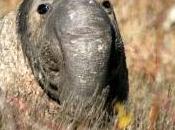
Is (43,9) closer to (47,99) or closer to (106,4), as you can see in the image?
(106,4)

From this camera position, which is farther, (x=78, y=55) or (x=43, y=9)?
(x=43, y=9)

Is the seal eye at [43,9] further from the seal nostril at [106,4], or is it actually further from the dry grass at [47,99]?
the seal nostril at [106,4]

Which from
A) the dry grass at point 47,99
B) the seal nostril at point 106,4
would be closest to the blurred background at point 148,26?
the dry grass at point 47,99

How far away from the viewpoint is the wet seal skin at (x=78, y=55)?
9.09 meters

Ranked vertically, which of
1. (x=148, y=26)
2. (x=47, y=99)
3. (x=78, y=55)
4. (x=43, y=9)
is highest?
(x=43, y=9)

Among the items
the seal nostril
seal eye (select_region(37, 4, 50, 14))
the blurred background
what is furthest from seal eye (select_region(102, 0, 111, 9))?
the blurred background

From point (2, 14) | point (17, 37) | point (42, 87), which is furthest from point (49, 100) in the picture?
point (2, 14)

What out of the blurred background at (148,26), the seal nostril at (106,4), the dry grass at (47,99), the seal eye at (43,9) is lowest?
the blurred background at (148,26)

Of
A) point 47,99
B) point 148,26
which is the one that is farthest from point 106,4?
point 148,26

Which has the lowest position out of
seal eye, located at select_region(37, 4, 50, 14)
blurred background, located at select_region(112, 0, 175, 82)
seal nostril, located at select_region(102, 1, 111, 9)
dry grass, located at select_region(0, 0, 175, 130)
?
blurred background, located at select_region(112, 0, 175, 82)

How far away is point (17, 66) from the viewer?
10.3m

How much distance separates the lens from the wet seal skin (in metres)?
9.09

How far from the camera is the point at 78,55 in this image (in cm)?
916

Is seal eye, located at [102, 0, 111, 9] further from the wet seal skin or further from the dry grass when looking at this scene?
the dry grass
